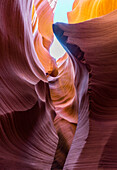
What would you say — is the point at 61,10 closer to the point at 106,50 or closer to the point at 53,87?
the point at 53,87

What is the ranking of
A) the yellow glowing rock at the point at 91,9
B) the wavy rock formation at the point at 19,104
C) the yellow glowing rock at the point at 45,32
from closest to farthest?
1. the wavy rock formation at the point at 19,104
2. the yellow glowing rock at the point at 91,9
3. the yellow glowing rock at the point at 45,32

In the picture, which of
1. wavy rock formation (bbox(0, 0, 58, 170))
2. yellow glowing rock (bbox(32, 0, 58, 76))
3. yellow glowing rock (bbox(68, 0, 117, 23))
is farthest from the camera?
yellow glowing rock (bbox(32, 0, 58, 76))

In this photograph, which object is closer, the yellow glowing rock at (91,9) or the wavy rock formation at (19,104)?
the wavy rock formation at (19,104)

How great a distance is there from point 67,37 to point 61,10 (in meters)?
5.96

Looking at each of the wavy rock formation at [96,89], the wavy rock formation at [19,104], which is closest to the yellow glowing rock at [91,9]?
the wavy rock formation at [96,89]

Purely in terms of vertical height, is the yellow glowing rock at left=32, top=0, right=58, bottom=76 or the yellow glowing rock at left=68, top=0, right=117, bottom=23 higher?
the yellow glowing rock at left=68, top=0, right=117, bottom=23

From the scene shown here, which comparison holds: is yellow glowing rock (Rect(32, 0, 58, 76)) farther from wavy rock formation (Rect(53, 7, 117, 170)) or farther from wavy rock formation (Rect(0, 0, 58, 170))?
wavy rock formation (Rect(53, 7, 117, 170))

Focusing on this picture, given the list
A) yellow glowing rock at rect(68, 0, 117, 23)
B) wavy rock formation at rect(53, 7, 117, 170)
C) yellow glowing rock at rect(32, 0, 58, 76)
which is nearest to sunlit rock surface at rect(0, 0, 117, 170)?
wavy rock formation at rect(53, 7, 117, 170)

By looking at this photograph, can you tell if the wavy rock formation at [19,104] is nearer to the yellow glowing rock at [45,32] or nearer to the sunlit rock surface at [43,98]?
the sunlit rock surface at [43,98]

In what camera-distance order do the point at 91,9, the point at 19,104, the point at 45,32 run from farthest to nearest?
the point at 45,32
the point at 91,9
the point at 19,104

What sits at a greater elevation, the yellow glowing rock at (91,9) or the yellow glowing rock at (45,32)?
the yellow glowing rock at (91,9)

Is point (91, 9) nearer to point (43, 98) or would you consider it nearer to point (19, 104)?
point (43, 98)

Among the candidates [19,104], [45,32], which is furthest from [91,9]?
[19,104]

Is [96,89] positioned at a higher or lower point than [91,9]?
lower
